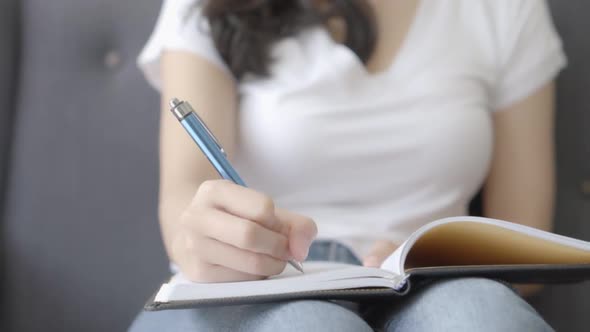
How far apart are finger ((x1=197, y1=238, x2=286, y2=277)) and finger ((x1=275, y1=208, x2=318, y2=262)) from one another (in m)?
0.02

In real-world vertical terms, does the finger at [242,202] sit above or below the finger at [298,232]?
above

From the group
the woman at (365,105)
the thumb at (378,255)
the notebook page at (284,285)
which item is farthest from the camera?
the woman at (365,105)

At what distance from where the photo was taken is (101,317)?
808 millimetres

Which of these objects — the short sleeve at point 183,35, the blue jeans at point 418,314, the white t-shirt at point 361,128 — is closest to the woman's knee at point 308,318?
the blue jeans at point 418,314

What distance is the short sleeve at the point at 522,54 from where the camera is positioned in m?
0.74

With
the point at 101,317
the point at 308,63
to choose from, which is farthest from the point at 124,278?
the point at 308,63

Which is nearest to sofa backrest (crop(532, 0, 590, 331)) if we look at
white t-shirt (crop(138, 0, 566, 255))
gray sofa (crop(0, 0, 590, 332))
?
gray sofa (crop(0, 0, 590, 332))

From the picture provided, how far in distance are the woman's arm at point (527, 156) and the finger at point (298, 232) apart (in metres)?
0.44

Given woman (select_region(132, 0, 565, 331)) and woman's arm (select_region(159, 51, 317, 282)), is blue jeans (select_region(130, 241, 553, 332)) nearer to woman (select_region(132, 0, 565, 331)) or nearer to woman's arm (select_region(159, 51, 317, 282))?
woman's arm (select_region(159, 51, 317, 282))

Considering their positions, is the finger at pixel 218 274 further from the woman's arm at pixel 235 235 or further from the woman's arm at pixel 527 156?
the woman's arm at pixel 527 156

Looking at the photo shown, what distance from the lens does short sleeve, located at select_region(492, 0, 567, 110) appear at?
738mm

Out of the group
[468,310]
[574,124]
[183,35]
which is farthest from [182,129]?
[574,124]

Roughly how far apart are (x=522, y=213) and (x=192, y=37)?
0.46 meters

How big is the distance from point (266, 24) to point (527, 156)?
1.20 ft
